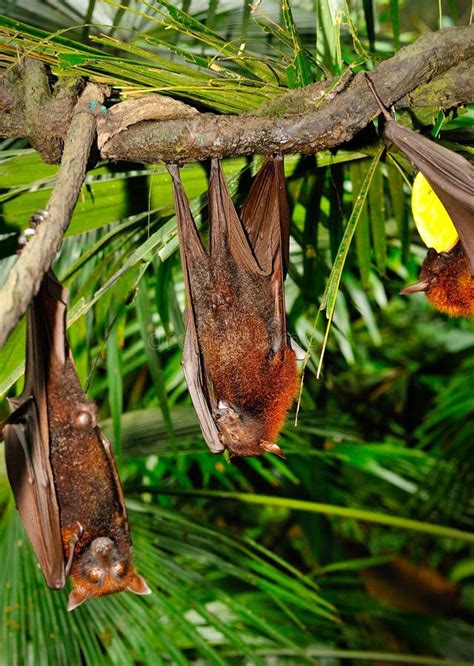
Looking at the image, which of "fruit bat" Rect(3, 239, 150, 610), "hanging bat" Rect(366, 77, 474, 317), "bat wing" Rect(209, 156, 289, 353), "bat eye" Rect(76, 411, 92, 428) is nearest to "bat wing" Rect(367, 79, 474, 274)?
"hanging bat" Rect(366, 77, 474, 317)

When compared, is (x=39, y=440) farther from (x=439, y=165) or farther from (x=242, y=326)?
(x=439, y=165)

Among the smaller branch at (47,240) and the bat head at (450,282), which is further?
the bat head at (450,282)

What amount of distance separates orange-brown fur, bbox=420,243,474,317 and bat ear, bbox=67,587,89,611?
3.66 ft

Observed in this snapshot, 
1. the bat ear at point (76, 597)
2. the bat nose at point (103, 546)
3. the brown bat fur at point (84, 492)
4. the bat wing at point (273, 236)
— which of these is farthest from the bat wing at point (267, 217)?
the bat ear at point (76, 597)

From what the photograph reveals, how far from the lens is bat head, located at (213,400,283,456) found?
1.61m

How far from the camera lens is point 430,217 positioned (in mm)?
1390

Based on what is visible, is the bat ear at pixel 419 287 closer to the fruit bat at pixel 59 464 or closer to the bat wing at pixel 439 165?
the bat wing at pixel 439 165

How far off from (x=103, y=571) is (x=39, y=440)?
527 mm

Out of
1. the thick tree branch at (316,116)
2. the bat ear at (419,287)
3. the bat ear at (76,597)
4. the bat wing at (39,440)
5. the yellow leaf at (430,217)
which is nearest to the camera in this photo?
the thick tree branch at (316,116)

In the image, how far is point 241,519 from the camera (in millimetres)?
4625

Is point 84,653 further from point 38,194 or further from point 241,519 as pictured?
point 241,519

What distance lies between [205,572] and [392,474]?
1.35 metres

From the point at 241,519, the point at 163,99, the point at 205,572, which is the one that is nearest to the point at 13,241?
the point at 163,99

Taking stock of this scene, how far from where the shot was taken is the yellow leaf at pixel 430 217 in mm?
1346
